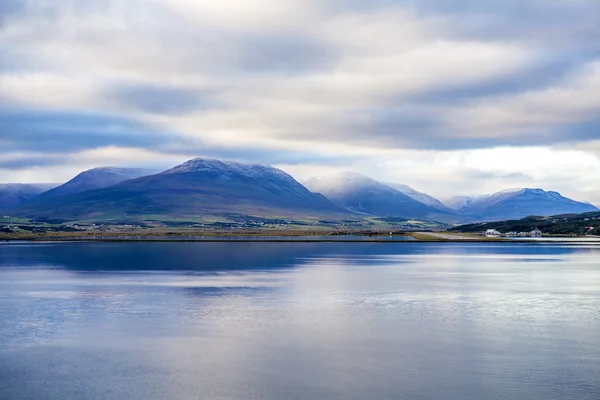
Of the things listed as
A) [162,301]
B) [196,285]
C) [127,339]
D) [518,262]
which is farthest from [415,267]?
[127,339]

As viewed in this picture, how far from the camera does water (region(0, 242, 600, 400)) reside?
23.4 meters

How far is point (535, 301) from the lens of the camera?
4447cm

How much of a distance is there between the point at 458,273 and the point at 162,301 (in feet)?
109

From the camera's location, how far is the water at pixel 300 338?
23.4 metres

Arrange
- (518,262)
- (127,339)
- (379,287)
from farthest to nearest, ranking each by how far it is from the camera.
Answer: (518,262) → (379,287) → (127,339)

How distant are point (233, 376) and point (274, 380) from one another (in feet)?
5.19

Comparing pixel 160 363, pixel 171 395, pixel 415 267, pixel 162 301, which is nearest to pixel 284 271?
pixel 415 267

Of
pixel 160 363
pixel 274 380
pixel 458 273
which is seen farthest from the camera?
pixel 458 273

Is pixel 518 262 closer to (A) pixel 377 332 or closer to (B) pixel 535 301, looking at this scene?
(B) pixel 535 301

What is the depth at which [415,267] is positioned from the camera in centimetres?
7588

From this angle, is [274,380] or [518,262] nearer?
[274,380]

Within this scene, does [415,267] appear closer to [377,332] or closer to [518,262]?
[518,262]

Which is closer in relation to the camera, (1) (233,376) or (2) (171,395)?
(2) (171,395)

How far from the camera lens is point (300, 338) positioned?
31.8 meters
